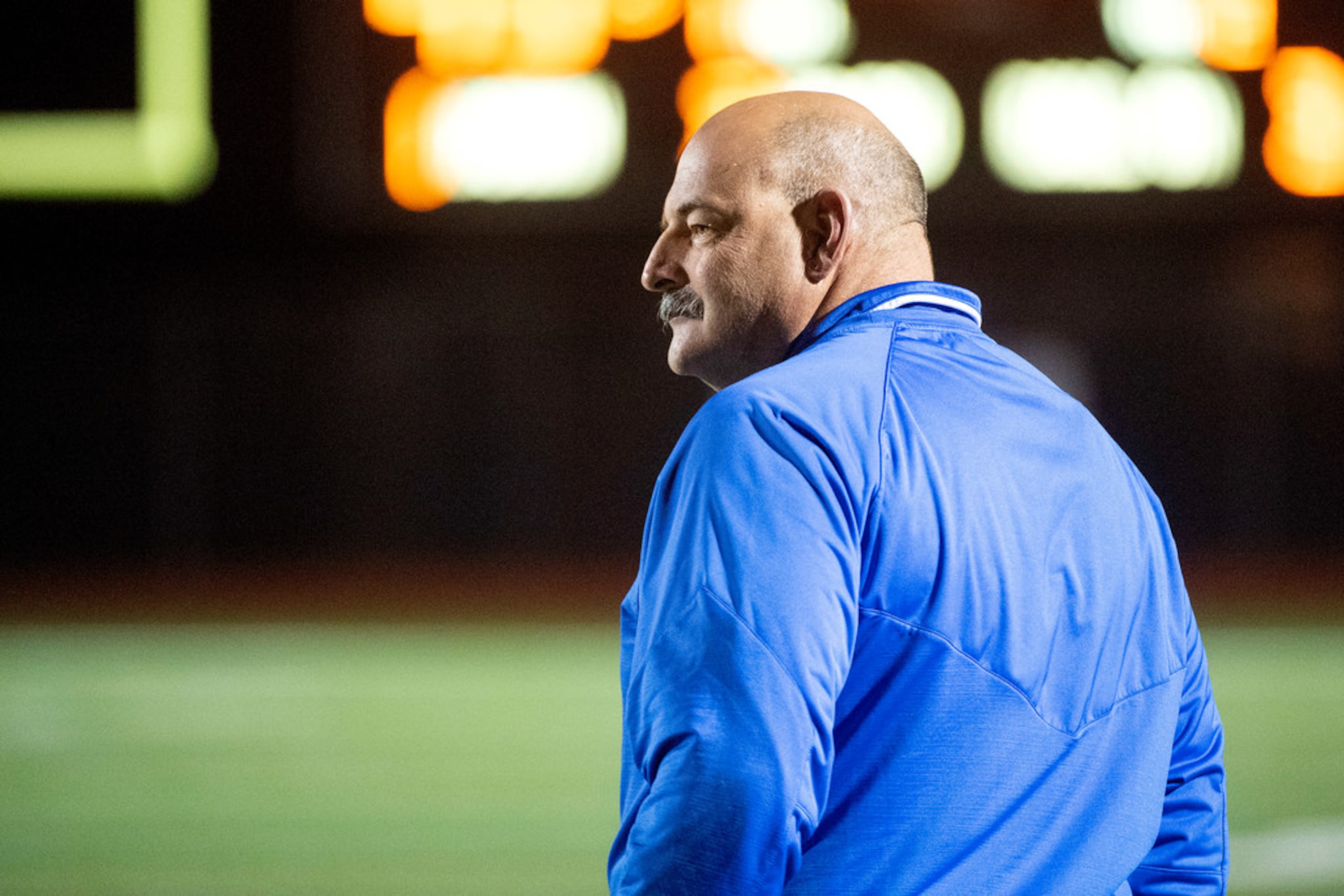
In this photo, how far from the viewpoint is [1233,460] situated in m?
7.71

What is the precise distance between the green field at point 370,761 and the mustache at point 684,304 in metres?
2.20

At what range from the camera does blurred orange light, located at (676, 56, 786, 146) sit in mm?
5152

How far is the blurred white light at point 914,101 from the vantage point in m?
5.11

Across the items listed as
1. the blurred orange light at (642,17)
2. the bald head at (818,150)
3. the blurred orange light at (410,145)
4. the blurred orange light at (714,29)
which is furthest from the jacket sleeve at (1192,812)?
the blurred orange light at (410,145)

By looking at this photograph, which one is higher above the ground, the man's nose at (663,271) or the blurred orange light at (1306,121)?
the blurred orange light at (1306,121)

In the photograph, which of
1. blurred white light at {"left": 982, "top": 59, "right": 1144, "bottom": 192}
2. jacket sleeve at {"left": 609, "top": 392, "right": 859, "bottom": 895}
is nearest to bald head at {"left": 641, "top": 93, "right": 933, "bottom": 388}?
jacket sleeve at {"left": 609, "top": 392, "right": 859, "bottom": 895}

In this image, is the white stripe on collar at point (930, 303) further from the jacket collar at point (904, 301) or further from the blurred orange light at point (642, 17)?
the blurred orange light at point (642, 17)

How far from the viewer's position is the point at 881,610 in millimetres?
704

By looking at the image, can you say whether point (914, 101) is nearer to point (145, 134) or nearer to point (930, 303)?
point (145, 134)

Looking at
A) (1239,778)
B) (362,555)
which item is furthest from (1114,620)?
(362,555)

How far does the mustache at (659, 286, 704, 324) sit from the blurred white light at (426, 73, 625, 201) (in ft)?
14.1

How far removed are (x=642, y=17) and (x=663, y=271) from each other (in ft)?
14.6

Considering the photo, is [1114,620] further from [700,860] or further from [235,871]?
[235,871]

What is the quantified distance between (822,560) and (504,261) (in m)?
7.33
